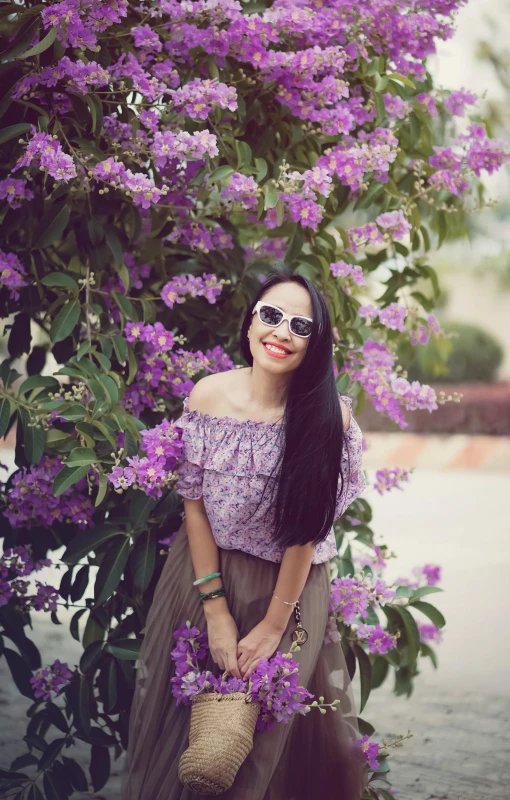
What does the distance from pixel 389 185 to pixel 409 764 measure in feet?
5.88

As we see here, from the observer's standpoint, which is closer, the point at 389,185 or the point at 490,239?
the point at 389,185

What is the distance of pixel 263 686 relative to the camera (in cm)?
173

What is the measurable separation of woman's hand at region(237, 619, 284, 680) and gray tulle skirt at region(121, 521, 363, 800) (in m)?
0.03

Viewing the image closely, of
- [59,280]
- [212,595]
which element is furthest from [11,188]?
[212,595]

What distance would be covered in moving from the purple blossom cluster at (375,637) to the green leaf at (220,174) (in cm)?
114

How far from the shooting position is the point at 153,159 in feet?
6.68

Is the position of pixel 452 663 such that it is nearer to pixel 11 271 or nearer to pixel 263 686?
pixel 263 686

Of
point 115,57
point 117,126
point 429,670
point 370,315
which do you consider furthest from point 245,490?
point 429,670

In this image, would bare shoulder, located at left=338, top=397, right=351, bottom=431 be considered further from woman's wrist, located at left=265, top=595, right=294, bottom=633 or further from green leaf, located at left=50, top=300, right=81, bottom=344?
green leaf, located at left=50, top=300, right=81, bottom=344

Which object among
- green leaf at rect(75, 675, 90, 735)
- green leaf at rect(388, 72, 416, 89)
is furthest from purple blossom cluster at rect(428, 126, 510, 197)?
green leaf at rect(75, 675, 90, 735)

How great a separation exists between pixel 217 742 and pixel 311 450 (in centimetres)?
57

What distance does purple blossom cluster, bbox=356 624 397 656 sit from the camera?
2.19 metres

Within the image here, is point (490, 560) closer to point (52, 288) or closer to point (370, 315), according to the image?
point (370, 315)

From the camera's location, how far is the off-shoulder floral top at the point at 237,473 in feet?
5.87
